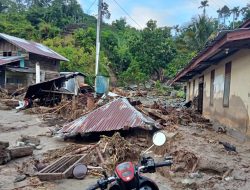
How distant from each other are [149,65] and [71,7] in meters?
21.5

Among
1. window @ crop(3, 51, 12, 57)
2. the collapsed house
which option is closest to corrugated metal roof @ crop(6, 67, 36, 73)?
window @ crop(3, 51, 12, 57)

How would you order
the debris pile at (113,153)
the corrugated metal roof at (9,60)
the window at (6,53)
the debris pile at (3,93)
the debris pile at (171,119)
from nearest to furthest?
1. the debris pile at (113,153)
2. the debris pile at (171,119)
3. the debris pile at (3,93)
4. the corrugated metal roof at (9,60)
5. the window at (6,53)

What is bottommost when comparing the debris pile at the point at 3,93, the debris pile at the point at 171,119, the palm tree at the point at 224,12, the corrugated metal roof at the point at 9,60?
the debris pile at the point at 171,119

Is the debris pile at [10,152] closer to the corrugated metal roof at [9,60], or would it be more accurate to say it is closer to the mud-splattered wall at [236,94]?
the mud-splattered wall at [236,94]

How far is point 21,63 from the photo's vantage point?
2742 cm

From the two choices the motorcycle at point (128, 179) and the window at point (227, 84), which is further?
the window at point (227, 84)

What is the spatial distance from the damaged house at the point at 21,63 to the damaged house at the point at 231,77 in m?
17.2

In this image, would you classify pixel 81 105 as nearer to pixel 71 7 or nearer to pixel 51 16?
pixel 51 16

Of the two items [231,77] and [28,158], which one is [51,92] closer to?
[28,158]

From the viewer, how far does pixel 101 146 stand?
7.70 meters

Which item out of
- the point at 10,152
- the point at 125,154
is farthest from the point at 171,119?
the point at 10,152

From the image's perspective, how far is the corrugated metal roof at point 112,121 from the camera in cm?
929

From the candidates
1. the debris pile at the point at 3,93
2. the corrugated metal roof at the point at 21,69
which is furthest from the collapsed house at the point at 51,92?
the corrugated metal roof at the point at 21,69

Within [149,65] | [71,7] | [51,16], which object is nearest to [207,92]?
[149,65]
